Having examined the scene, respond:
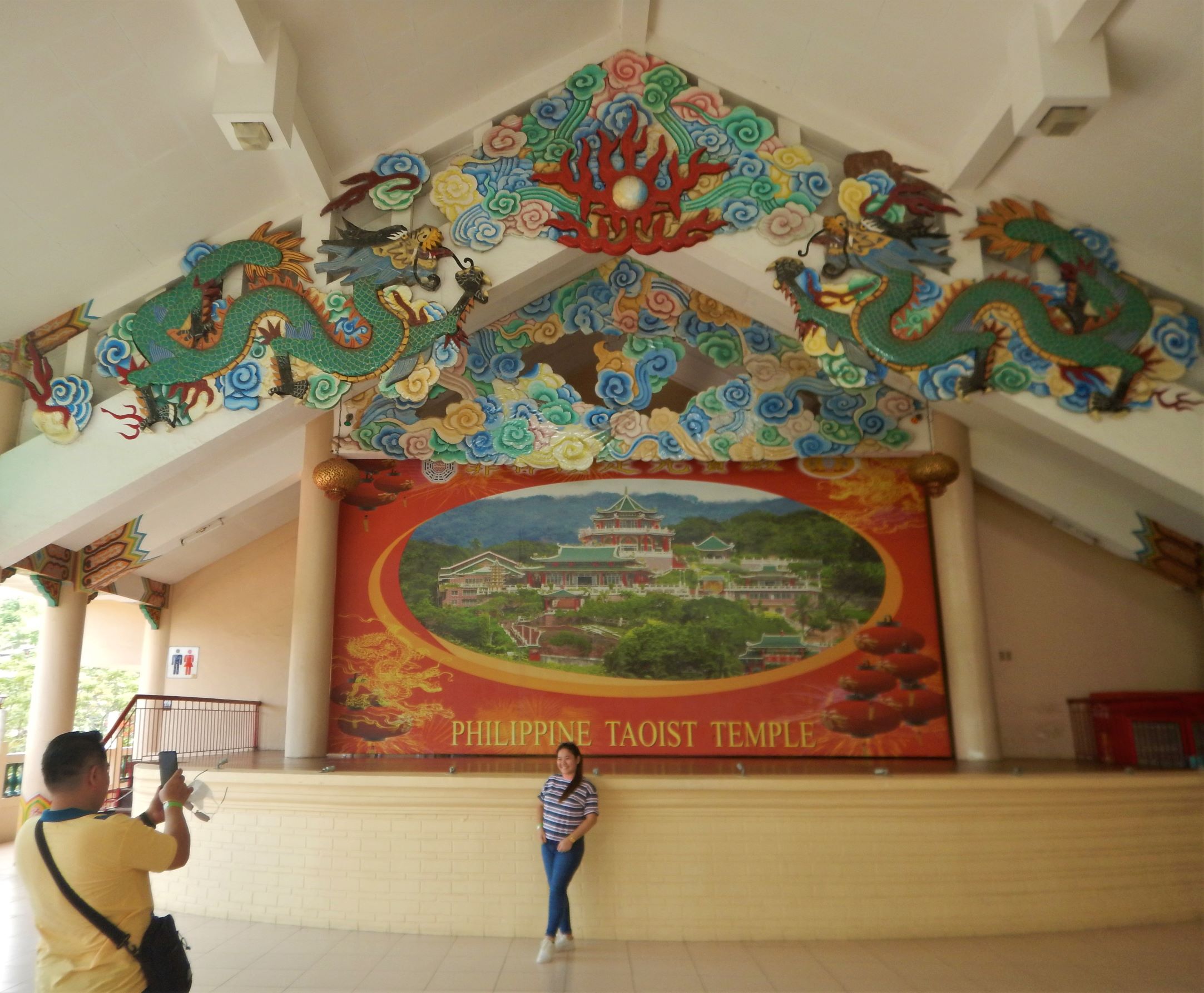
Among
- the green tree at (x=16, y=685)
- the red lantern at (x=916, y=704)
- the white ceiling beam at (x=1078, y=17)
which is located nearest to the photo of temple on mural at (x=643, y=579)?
the red lantern at (x=916, y=704)

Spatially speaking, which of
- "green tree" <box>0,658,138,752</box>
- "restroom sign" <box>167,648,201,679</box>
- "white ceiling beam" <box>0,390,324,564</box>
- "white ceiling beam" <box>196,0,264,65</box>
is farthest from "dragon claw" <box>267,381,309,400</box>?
"green tree" <box>0,658,138,752</box>

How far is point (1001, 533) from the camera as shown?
845 centimetres

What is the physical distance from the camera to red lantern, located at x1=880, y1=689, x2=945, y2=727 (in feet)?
24.5

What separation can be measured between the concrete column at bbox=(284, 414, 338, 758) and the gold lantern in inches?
13.7

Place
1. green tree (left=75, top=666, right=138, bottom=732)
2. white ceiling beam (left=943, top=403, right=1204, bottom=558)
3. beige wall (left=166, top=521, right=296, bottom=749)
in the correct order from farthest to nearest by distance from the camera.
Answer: green tree (left=75, top=666, right=138, bottom=732) < beige wall (left=166, top=521, right=296, bottom=749) < white ceiling beam (left=943, top=403, right=1204, bottom=558)

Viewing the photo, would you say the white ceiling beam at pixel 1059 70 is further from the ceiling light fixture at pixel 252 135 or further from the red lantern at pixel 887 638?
the red lantern at pixel 887 638

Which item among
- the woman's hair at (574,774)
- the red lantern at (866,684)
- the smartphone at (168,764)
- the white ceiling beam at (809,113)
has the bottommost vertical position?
the woman's hair at (574,774)

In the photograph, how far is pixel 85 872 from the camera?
240 centimetres

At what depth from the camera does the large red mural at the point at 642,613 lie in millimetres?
7488

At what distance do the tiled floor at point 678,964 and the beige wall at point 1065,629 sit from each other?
2.94m

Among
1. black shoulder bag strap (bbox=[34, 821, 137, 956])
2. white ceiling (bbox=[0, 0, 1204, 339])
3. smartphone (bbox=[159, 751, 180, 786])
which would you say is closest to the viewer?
black shoulder bag strap (bbox=[34, 821, 137, 956])

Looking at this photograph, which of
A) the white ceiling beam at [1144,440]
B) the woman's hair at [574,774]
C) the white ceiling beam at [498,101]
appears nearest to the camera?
the woman's hair at [574,774]

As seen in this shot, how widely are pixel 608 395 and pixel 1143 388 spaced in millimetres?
3560

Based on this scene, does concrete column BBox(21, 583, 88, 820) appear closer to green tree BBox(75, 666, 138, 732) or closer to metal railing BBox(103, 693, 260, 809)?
metal railing BBox(103, 693, 260, 809)
